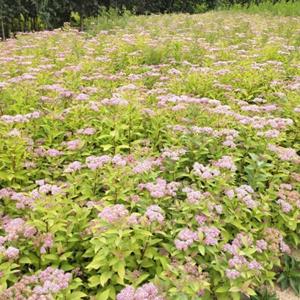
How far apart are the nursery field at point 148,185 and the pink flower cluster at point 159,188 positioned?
0.01m

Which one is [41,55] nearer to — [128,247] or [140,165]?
[140,165]

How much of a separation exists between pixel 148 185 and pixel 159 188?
0.11 meters

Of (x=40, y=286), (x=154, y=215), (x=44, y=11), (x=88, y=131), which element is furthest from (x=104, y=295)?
(x=44, y=11)

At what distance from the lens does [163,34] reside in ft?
29.7

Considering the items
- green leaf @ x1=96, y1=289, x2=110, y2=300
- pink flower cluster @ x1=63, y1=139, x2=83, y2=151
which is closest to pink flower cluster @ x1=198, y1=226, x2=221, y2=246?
green leaf @ x1=96, y1=289, x2=110, y2=300

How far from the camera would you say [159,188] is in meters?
3.20

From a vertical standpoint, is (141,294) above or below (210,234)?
above

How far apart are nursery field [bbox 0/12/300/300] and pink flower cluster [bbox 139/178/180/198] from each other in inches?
0.4

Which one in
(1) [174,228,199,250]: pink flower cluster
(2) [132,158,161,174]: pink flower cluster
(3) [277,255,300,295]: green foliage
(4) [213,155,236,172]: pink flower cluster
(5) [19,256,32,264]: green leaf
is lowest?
(3) [277,255,300,295]: green foliage

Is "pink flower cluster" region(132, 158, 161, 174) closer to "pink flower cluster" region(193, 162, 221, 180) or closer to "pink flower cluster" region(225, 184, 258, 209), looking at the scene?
"pink flower cluster" region(193, 162, 221, 180)

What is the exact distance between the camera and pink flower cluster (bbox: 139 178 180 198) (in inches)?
124

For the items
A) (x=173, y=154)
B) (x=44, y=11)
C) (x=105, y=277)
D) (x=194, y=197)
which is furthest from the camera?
(x=44, y=11)

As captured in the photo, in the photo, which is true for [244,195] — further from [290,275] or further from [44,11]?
[44,11]

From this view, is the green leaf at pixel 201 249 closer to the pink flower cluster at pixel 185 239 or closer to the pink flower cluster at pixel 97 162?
the pink flower cluster at pixel 185 239
